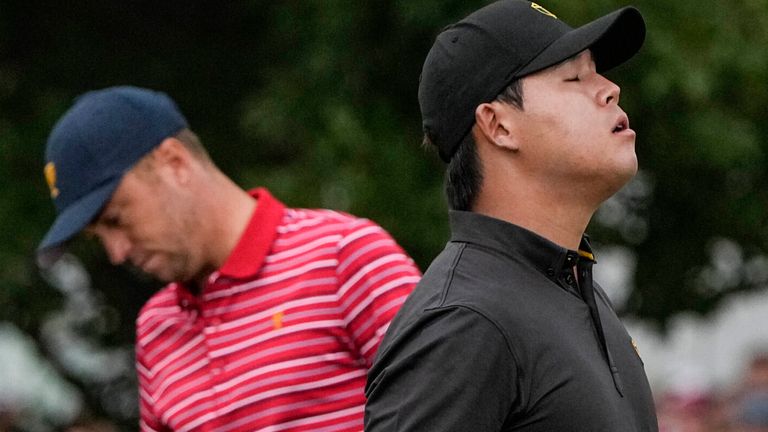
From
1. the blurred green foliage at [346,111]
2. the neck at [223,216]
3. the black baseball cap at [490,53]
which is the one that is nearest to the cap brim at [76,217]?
the neck at [223,216]

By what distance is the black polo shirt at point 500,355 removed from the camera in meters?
2.35

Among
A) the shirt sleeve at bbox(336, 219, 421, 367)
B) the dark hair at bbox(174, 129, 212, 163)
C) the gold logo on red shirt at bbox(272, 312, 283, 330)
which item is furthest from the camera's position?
the dark hair at bbox(174, 129, 212, 163)

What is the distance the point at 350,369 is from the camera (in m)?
3.30

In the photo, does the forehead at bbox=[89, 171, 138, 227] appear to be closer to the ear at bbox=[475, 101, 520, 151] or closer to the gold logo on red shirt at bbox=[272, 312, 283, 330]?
the gold logo on red shirt at bbox=[272, 312, 283, 330]

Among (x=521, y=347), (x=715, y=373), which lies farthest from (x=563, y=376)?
(x=715, y=373)

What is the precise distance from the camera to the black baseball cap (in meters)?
2.65

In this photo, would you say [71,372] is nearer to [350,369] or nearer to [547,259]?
[350,369]

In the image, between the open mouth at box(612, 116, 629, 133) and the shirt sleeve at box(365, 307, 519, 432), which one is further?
the open mouth at box(612, 116, 629, 133)

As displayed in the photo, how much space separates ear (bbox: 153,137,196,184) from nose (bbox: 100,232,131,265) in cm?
17

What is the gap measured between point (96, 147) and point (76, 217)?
6.3 inches

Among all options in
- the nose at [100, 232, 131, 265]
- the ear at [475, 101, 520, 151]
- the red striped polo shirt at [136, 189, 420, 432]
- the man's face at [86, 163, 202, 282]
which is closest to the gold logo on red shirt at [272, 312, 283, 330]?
the red striped polo shirt at [136, 189, 420, 432]

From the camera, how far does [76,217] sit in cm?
368

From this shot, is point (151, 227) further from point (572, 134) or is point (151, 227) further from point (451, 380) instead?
point (451, 380)

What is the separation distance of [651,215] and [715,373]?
300 centimetres
